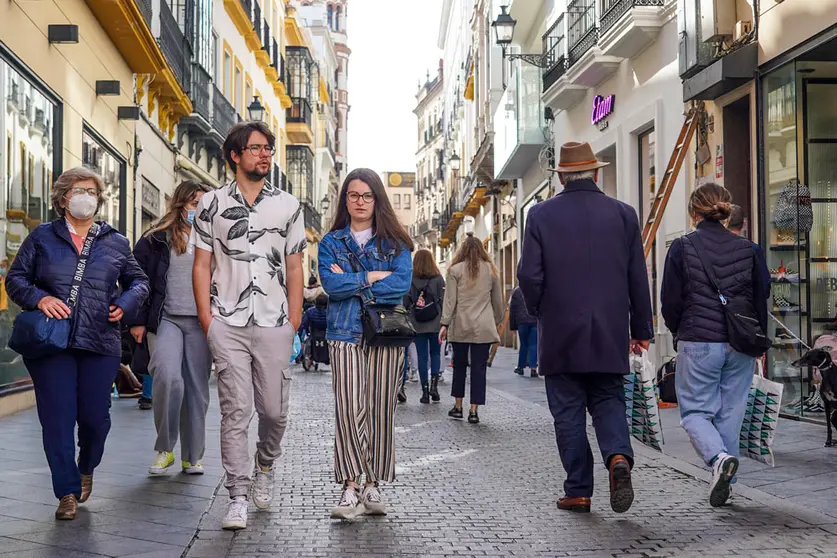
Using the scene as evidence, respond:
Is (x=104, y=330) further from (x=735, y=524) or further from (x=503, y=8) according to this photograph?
(x=503, y=8)

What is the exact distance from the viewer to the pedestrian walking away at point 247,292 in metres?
5.95

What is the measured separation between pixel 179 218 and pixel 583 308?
108 inches

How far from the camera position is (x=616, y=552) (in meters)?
5.27

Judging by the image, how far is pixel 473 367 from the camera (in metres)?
11.4

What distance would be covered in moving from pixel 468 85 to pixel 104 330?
38.5 metres

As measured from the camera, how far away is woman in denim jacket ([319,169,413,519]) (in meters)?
6.17

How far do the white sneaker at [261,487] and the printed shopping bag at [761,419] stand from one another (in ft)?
8.94

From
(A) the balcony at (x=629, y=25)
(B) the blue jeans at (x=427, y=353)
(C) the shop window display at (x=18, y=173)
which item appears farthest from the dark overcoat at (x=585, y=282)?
(A) the balcony at (x=629, y=25)

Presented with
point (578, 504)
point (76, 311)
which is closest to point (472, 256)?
point (578, 504)

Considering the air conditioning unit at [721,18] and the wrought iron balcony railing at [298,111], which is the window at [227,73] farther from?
the air conditioning unit at [721,18]

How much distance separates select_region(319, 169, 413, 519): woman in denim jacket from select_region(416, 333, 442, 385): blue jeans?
7.48 metres

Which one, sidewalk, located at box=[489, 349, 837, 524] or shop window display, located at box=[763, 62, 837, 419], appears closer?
sidewalk, located at box=[489, 349, 837, 524]

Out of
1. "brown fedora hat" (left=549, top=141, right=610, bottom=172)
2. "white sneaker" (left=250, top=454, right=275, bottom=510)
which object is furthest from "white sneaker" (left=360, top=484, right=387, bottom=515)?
"brown fedora hat" (left=549, top=141, right=610, bottom=172)

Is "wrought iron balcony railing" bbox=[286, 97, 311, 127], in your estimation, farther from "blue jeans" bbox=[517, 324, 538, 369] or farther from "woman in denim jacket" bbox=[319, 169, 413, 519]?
"woman in denim jacket" bbox=[319, 169, 413, 519]
